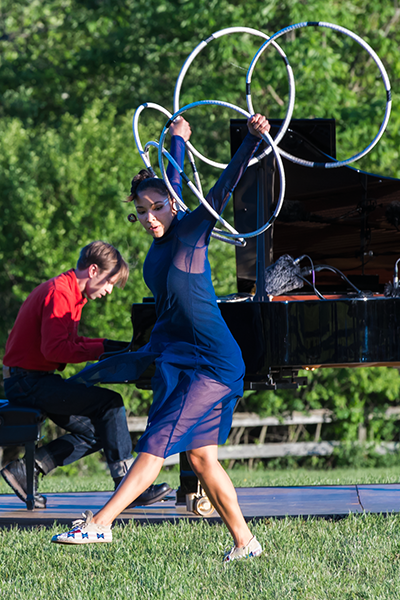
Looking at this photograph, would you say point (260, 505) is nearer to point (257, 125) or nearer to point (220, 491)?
point (220, 491)

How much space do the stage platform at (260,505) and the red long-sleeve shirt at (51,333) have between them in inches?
35.2

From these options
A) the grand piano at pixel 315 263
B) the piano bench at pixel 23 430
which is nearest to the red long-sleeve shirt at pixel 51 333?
the piano bench at pixel 23 430

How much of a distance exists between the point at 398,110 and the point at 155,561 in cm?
1044

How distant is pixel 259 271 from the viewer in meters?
4.70

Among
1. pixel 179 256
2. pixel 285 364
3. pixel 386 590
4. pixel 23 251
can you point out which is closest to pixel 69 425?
pixel 285 364

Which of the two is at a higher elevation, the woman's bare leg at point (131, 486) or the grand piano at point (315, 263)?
the grand piano at point (315, 263)

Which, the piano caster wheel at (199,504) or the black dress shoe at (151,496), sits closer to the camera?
the piano caster wheel at (199,504)

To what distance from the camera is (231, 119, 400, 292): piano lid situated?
208 inches

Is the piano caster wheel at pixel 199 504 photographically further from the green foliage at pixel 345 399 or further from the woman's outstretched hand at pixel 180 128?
the green foliage at pixel 345 399

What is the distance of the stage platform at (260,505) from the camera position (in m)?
4.30

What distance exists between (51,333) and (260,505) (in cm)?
163

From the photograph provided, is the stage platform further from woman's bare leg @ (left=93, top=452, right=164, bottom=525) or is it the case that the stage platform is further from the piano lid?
the piano lid

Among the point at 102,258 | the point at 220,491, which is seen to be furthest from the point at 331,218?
the point at 220,491

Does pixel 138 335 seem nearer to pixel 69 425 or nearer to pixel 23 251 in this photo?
pixel 69 425
